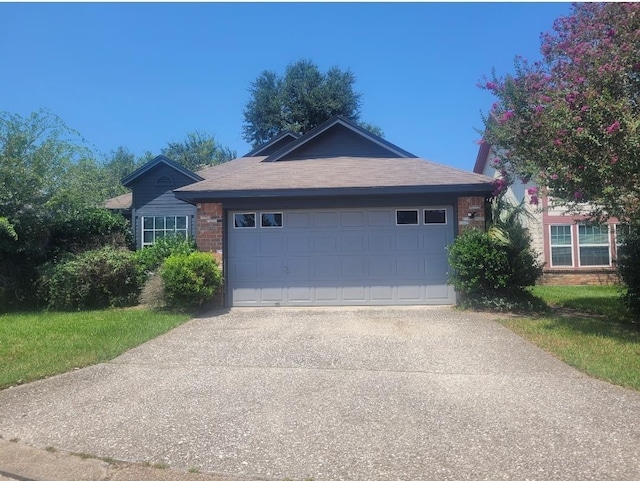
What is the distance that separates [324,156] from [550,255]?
9.22m

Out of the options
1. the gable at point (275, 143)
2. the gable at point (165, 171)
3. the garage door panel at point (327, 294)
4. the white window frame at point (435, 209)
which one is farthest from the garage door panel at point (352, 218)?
the gable at point (275, 143)

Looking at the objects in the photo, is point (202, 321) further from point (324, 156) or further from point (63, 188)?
point (324, 156)

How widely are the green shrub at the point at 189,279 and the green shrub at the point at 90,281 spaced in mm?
1775

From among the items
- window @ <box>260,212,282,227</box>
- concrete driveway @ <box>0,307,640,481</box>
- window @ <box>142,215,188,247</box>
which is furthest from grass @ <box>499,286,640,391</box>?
window @ <box>142,215,188,247</box>

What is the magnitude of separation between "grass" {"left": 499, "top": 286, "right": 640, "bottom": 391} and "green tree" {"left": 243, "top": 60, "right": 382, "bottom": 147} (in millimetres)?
21984

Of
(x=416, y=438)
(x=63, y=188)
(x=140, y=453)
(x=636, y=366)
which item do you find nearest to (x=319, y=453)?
(x=416, y=438)

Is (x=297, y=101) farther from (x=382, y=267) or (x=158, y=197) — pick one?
(x=382, y=267)

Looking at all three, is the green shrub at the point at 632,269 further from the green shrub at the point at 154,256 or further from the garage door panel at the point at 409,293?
the green shrub at the point at 154,256

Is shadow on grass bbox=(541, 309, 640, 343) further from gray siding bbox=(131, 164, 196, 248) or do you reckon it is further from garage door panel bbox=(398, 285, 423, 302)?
gray siding bbox=(131, 164, 196, 248)

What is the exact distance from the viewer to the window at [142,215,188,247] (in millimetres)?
17297

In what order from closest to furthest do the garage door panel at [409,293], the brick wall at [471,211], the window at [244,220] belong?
the brick wall at [471,211]
the garage door panel at [409,293]
the window at [244,220]

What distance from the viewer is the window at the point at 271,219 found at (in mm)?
11078

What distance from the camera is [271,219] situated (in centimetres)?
1111

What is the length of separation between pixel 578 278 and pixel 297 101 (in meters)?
20.6
